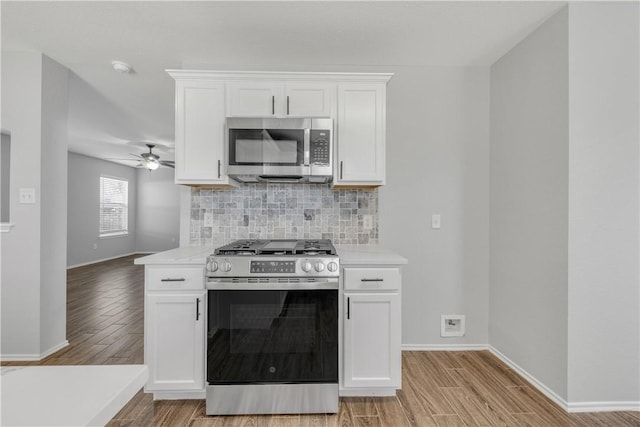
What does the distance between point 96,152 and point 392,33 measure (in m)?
6.91

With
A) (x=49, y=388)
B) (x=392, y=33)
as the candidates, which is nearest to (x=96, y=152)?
(x=392, y=33)

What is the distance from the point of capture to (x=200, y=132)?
2365 mm

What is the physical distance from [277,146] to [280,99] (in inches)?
14.9

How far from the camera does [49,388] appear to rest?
602 mm

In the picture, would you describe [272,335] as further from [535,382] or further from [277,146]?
[535,382]

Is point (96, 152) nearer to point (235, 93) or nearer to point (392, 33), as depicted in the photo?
point (235, 93)

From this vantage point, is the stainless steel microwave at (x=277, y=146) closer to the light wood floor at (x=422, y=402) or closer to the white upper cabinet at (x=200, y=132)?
the white upper cabinet at (x=200, y=132)

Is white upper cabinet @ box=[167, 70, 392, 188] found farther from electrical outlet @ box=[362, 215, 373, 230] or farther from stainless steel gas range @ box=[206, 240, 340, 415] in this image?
stainless steel gas range @ box=[206, 240, 340, 415]

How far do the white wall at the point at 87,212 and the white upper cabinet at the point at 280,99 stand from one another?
629cm

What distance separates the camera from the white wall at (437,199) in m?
2.82

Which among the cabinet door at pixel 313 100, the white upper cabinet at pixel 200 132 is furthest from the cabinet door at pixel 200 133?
the cabinet door at pixel 313 100

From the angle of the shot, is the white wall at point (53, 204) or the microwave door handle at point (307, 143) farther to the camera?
the white wall at point (53, 204)

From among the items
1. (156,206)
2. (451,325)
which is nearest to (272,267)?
(451,325)

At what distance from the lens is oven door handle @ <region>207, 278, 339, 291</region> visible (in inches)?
76.9
